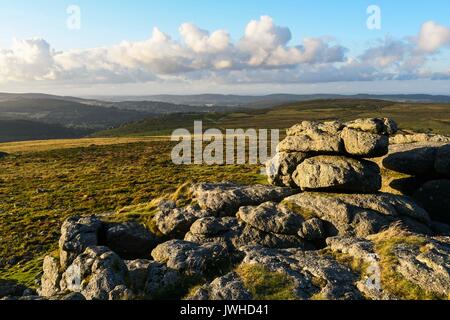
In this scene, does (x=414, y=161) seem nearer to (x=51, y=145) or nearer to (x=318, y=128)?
(x=318, y=128)

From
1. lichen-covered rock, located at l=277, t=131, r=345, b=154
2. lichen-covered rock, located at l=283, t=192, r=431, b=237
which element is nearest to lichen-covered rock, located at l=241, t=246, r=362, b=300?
lichen-covered rock, located at l=283, t=192, r=431, b=237

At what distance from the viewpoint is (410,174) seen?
1277 inches

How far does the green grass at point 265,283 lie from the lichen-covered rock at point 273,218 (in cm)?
708

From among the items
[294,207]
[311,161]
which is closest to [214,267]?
[294,207]

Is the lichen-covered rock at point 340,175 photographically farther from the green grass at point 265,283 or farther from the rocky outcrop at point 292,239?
the green grass at point 265,283

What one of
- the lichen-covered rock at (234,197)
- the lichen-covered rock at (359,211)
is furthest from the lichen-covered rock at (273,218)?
the lichen-covered rock at (234,197)

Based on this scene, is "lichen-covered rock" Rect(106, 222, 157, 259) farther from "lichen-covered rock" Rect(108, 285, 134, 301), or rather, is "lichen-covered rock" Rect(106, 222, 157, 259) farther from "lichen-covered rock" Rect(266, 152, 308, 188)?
"lichen-covered rock" Rect(266, 152, 308, 188)

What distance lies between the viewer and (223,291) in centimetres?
1667

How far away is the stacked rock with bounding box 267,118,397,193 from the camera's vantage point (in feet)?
91.1

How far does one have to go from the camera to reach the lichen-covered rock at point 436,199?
29.4 metres

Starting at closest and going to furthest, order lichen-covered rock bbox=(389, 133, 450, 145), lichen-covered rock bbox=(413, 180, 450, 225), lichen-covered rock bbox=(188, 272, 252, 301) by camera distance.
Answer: lichen-covered rock bbox=(188, 272, 252, 301) → lichen-covered rock bbox=(413, 180, 450, 225) → lichen-covered rock bbox=(389, 133, 450, 145)

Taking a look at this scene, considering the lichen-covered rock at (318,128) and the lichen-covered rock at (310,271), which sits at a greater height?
the lichen-covered rock at (318,128)

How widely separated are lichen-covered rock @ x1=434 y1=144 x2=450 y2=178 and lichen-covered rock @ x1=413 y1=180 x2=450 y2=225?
894 millimetres
